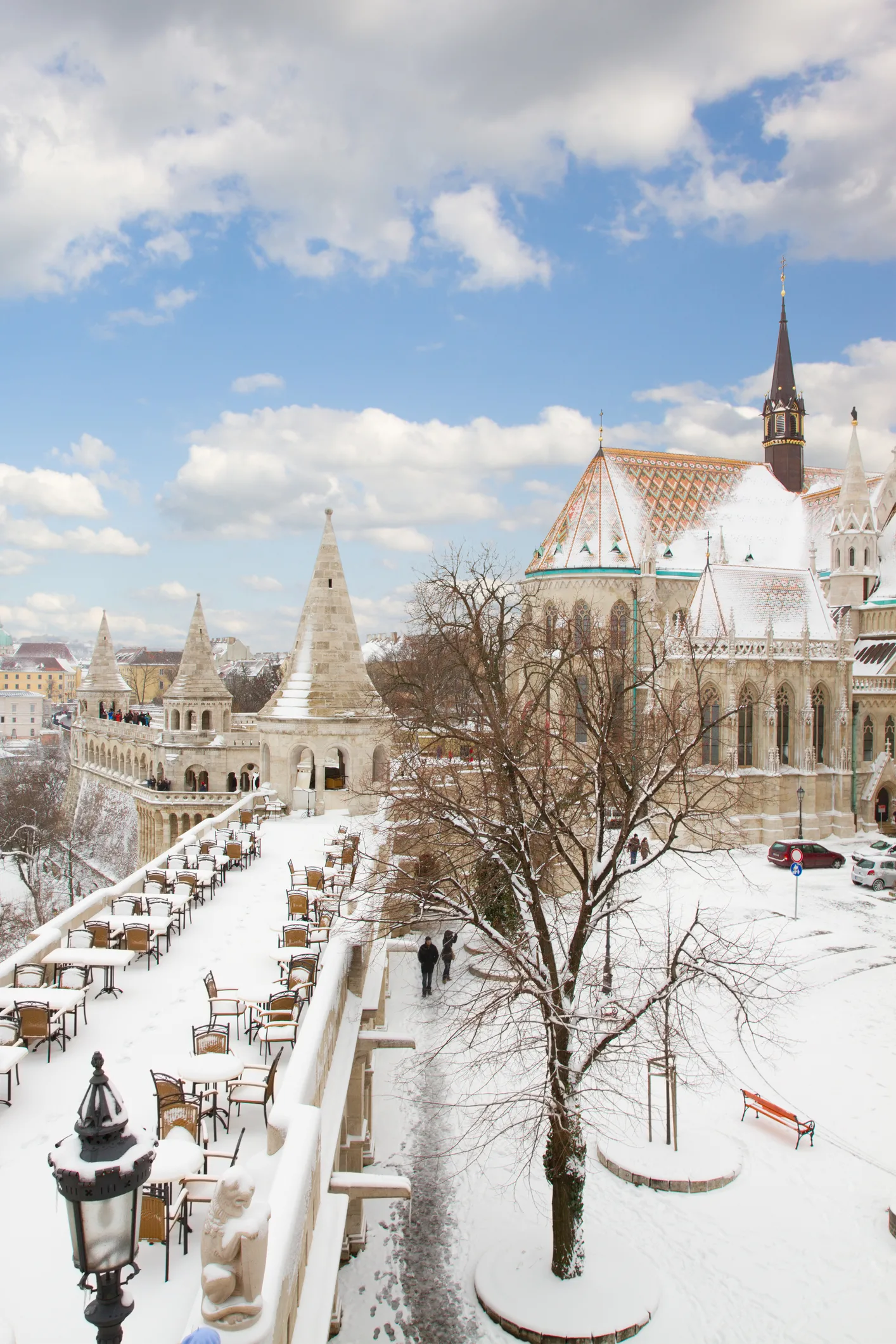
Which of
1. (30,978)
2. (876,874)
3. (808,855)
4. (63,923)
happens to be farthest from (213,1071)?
(808,855)

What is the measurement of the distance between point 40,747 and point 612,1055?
261 feet

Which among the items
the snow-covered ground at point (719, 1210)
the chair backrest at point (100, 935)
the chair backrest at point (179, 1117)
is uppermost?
the chair backrest at point (100, 935)

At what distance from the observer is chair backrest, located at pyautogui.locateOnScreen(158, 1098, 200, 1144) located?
21.8 ft

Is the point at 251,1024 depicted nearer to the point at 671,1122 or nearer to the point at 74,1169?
the point at 74,1169

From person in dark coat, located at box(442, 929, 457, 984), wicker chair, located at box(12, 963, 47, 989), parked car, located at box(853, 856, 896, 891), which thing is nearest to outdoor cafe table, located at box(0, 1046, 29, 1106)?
wicker chair, located at box(12, 963, 47, 989)

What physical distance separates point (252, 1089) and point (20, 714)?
120238 mm

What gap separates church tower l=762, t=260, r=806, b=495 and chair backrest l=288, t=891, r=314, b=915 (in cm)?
3869

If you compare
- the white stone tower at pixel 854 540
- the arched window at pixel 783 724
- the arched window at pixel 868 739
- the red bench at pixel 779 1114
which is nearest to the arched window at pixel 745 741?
the arched window at pixel 783 724

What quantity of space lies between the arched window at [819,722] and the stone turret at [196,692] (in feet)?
67.7

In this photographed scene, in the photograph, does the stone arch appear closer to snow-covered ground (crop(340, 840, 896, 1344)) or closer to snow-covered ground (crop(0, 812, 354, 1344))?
snow-covered ground (crop(340, 840, 896, 1344))

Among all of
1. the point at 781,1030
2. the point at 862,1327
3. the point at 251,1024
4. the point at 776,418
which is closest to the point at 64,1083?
the point at 251,1024

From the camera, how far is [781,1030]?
53.8ft

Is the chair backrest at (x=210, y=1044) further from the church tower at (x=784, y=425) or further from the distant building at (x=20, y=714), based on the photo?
the distant building at (x=20, y=714)

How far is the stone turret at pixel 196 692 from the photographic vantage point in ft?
108
